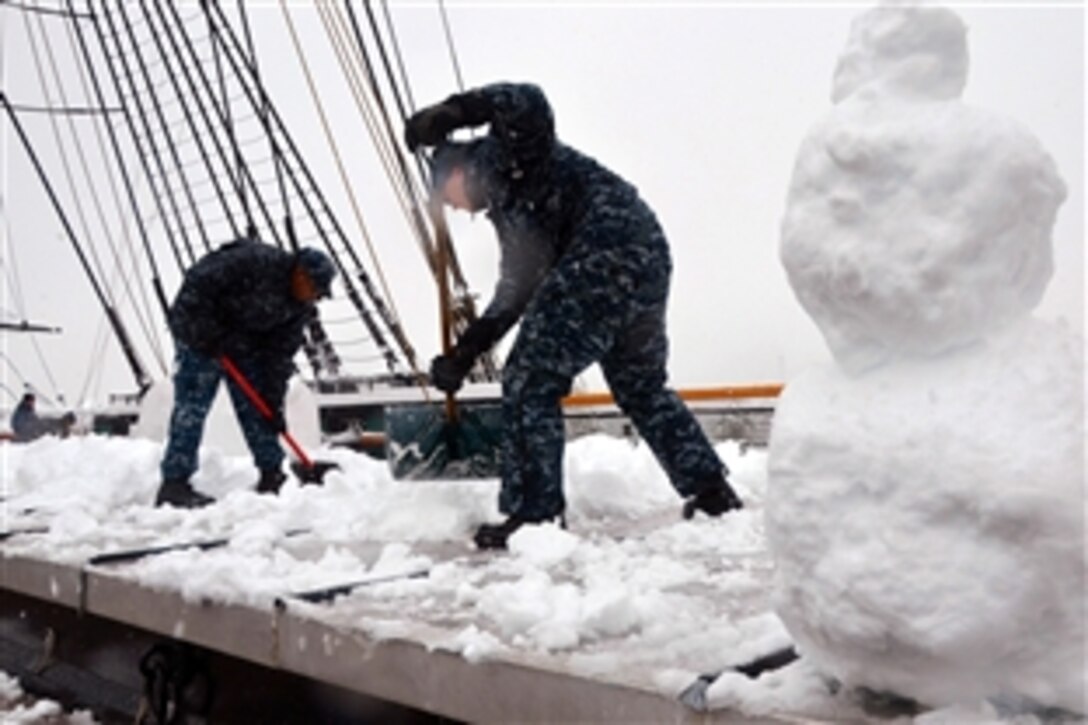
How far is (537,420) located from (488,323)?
0.39 metres

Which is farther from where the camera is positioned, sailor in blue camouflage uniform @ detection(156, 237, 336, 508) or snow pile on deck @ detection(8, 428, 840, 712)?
sailor in blue camouflage uniform @ detection(156, 237, 336, 508)

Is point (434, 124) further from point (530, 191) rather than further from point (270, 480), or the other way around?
point (270, 480)

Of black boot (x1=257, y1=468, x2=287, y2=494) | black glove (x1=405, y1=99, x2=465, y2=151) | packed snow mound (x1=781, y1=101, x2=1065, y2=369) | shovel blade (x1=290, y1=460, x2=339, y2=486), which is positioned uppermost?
Answer: black glove (x1=405, y1=99, x2=465, y2=151)

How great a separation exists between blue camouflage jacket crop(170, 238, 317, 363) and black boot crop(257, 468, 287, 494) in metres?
0.48

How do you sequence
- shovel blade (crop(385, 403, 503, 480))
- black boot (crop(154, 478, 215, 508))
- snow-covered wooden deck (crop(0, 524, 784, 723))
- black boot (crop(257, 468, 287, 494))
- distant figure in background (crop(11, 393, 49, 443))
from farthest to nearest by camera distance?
distant figure in background (crop(11, 393, 49, 443)) → black boot (crop(257, 468, 287, 494)) → black boot (crop(154, 478, 215, 508)) → shovel blade (crop(385, 403, 503, 480)) → snow-covered wooden deck (crop(0, 524, 784, 723))

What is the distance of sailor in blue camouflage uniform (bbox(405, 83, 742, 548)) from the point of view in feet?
8.93

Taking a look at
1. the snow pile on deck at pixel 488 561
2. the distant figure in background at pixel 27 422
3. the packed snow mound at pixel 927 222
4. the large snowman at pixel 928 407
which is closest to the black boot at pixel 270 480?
the snow pile on deck at pixel 488 561

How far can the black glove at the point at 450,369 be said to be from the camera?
2.98 metres

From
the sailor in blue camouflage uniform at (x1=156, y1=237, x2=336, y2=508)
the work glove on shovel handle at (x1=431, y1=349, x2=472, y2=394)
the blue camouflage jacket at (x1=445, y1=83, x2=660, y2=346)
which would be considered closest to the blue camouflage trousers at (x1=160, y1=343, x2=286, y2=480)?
the sailor in blue camouflage uniform at (x1=156, y1=237, x2=336, y2=508)

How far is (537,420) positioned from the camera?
107 inches

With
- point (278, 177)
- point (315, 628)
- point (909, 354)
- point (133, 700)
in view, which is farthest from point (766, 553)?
point (278, 177)

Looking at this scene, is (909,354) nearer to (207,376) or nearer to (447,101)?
(447,101)

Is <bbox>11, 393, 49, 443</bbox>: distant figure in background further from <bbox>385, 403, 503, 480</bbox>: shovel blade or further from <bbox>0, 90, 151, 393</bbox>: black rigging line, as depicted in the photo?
<bbox>385, 403, 503, 480</bbox>: shovel blade

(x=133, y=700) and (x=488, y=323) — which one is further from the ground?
(x=488, y=323)
